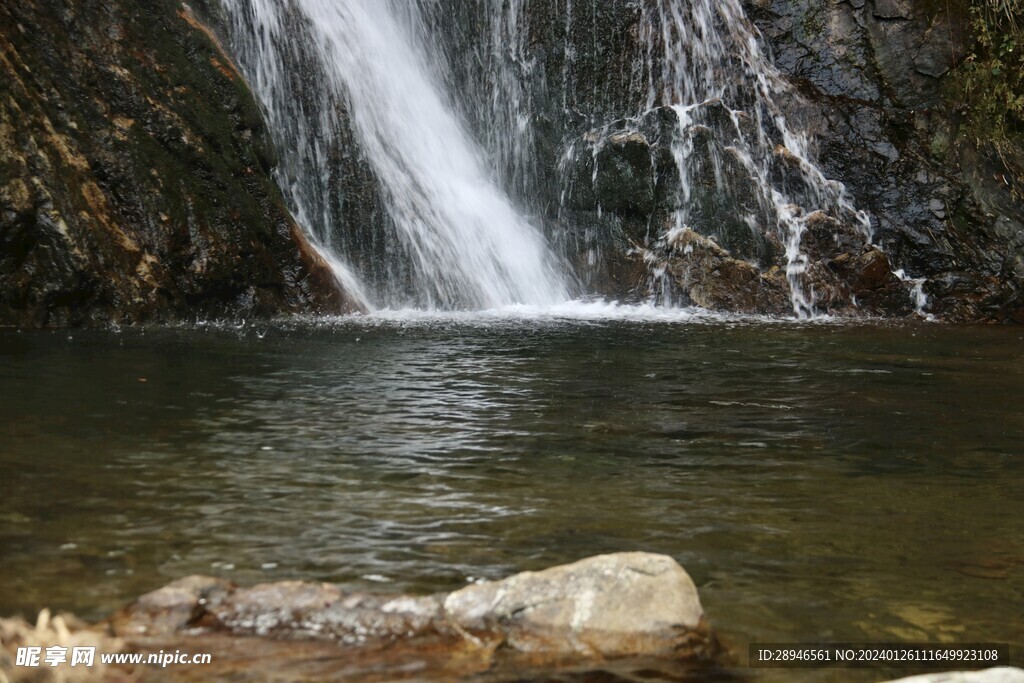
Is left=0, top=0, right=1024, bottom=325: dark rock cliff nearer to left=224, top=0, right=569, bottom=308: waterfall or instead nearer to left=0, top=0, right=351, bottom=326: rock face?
left=0, top=0, right=351, bottom=326: rock face

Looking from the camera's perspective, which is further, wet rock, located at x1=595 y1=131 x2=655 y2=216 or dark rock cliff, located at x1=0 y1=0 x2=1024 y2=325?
wet rock, located at x1=595 y1=131 x2=655 y2=216

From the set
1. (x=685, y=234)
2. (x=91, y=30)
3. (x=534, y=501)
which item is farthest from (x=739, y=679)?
(x=685, y=234)

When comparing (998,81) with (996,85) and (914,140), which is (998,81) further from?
(914,140)

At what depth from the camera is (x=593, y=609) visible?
279cm

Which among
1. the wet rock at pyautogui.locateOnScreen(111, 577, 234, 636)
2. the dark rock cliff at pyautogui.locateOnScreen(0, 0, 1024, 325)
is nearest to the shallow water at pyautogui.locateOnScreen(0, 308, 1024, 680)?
the wet rock at pyautogui.locateOnScreen(111, 577, 234, 636)

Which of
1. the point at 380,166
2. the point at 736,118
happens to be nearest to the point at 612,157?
the point at 736,118

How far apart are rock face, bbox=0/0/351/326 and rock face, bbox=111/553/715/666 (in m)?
7.55

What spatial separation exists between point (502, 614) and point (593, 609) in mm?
255

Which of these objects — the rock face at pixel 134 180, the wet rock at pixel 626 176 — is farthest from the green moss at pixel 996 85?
the rock face at pixel 134 180

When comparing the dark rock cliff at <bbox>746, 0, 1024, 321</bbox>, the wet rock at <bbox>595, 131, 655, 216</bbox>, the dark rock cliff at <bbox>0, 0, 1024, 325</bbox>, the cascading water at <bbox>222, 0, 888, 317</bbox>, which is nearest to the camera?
the dark rock cliff at <bbox>0, 0, 1024, 325</bbox>

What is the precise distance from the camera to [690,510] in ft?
13.3

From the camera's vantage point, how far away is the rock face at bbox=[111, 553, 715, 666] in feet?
8.90

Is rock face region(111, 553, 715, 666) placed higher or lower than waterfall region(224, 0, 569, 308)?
lower

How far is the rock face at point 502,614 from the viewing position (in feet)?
8.90
